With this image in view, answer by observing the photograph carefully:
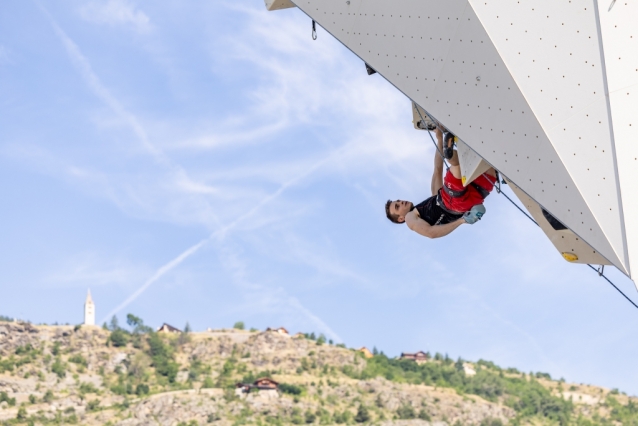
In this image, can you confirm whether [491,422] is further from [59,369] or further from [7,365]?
[7,365]

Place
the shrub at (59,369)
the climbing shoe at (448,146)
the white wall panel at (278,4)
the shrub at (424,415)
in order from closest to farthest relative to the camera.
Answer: the climbing shoe at (448,146), the white wall panel at (278,4), the shrub at (59,369), the shrub at (424,415)

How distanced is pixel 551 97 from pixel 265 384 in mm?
162394

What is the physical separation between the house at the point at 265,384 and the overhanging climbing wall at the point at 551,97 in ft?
526

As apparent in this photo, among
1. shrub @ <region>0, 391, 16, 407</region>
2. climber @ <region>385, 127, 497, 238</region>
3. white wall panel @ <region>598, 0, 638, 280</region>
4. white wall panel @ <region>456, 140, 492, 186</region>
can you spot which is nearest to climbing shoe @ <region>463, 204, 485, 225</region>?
climber @ <region>385, 127, 497, 238</region>

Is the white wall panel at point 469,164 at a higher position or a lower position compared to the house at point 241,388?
lower

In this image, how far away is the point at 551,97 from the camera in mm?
12641

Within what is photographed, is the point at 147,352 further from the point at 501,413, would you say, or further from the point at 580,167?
the point at 580,167

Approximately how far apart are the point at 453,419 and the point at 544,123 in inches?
6540

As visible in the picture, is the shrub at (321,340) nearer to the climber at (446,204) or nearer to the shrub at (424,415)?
the shrub at (424,415)

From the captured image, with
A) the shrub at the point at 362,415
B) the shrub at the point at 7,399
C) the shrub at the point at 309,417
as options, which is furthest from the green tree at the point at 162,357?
the shrub at the point at 362,415

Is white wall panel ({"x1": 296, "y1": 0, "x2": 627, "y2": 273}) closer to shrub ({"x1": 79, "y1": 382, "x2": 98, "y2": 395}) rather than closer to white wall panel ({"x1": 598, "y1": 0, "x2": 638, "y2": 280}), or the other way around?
white wall panel ({"x1": 598, "y1": 0, "x2": 638, "y2": 280})

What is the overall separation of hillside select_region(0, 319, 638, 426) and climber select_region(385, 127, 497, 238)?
147 meters

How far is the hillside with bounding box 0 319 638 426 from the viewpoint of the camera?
16275cm

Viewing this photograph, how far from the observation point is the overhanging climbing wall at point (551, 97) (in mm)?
12281
